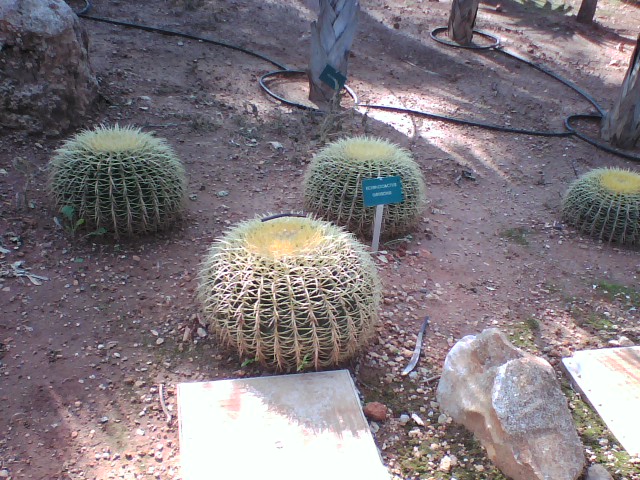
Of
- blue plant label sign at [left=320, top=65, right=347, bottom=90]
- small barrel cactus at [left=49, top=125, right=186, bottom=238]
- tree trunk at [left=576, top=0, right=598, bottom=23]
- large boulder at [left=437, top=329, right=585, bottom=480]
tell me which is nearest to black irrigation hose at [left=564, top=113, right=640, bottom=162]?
blue plant label sign at [left=320, top=65, right=347, bottom=90]

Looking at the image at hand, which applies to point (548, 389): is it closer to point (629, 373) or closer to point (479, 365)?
point (479, 365)

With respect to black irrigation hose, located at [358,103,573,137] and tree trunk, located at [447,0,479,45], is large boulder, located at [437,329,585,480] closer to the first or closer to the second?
black irrigation hose, located at [358,103,573,137]

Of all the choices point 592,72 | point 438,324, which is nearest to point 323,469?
point 438,324

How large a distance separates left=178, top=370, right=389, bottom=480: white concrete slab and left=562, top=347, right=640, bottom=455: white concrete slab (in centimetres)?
126

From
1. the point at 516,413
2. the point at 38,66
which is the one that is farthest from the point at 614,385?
the point at 38,66

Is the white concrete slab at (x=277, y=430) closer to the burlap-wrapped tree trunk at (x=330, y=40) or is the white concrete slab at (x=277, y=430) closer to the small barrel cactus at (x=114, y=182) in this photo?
the small barrel cactus at (x=114, y=182)

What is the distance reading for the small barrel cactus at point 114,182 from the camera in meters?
3.84

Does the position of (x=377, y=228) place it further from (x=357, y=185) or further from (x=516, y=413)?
(x=516, y=413)

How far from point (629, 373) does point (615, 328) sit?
0.56 meters

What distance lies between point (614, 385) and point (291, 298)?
6.09 ft

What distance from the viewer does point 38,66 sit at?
5.02 meters

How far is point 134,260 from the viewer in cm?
395

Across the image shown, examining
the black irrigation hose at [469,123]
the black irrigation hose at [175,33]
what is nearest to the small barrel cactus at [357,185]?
the black irrigation hose at [469,123]

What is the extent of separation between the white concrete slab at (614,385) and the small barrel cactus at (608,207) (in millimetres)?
1545
